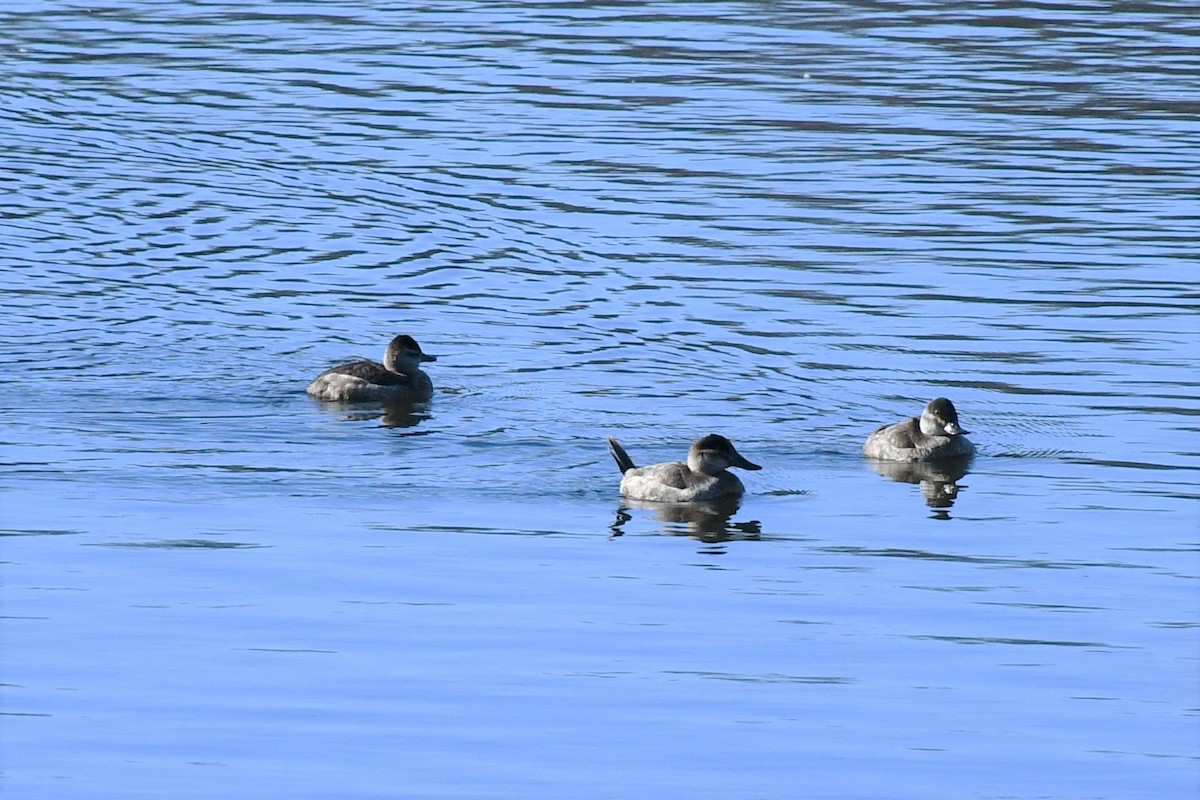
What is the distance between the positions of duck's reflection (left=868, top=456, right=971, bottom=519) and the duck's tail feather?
1957 millimetres

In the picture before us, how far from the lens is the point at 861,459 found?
17.8 m

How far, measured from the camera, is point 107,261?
82.2 ft

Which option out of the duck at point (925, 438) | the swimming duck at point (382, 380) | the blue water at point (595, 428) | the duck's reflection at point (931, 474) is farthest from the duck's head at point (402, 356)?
the duck's reflection at point (931, 474)

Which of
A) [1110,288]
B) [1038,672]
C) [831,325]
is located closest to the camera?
[1038,672]

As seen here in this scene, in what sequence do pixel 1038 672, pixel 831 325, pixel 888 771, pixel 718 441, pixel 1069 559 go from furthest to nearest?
pixel 831 325, pixel 718 441, pixel 1069 559, pixel 1038 672, pixel 888 771

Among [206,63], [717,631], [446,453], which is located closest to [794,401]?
[446,453]

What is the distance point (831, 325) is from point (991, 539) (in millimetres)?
6956

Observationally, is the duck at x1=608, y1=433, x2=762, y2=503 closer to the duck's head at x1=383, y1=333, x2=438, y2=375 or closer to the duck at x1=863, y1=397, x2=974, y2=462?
the duck at x1=863, y1=397, x2=974, y2=462

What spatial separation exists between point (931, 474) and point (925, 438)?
1.07 feet

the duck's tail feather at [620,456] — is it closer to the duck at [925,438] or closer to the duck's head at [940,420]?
the duck at [925,438]

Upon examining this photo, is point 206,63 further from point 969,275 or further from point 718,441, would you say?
point 718,441

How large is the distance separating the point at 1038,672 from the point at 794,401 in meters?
7.23

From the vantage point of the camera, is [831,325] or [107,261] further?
[107,261]

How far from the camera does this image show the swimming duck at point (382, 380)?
769 inches
